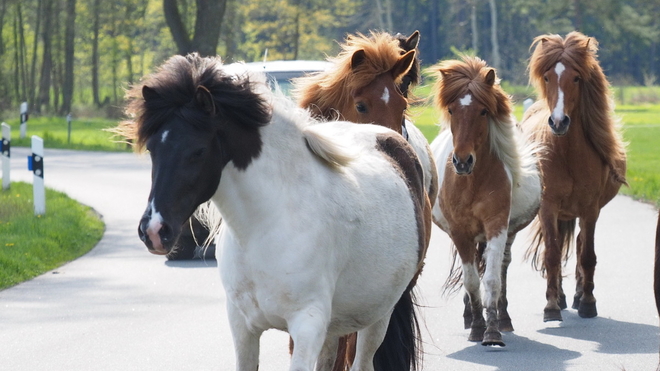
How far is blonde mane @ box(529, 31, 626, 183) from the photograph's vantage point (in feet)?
29.5

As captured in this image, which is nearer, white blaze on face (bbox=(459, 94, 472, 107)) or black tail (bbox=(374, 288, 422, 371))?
black tail (bbox=(374, 288, 422, 371))

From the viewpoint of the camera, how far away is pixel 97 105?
182 ft

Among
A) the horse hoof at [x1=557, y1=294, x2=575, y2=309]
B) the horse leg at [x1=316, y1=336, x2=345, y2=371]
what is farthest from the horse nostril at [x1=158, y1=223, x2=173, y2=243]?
the horse hoof at [x1=557, y1=294, x2=575, y2=309]

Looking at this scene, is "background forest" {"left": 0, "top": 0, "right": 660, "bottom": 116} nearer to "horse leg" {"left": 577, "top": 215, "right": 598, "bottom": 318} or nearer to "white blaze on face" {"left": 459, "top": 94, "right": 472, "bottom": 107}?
"horse leg" {"left": 577, "top": 215, "right": 598, "bottom": 318}

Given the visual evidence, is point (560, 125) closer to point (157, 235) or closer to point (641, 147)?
point (157, 235)

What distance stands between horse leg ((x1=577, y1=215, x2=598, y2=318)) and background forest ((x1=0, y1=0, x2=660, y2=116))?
15.3m

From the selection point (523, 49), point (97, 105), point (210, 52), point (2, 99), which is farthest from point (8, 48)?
point (523, 49)

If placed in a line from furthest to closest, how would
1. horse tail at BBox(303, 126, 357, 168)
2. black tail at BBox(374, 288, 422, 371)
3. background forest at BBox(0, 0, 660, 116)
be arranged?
background forest at BBox(0, 0, 660, 116) < black tail at BBox(374, 288, 422, 371) < horse tail at BBox(303, 126, 357, 168)

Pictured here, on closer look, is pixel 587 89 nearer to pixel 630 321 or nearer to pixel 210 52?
pixel 630 321

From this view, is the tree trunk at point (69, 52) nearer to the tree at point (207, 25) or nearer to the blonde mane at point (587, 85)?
the tree at point (207, 25)

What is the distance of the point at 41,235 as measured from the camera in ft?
38.9

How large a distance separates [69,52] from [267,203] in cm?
5034

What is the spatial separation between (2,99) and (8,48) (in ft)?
46.7

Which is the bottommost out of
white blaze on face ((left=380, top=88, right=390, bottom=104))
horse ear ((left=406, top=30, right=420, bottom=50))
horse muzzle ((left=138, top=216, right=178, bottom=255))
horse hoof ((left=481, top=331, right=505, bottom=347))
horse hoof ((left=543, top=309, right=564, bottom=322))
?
horse hoof ((left=543, top=309, right=564, bottom=322))
